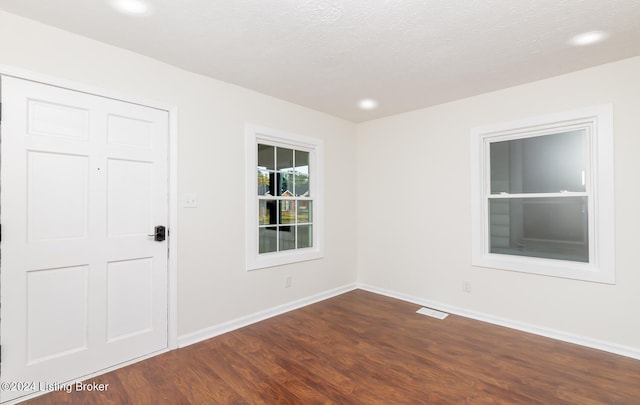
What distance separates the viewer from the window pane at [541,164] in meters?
2.94

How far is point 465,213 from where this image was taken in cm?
353

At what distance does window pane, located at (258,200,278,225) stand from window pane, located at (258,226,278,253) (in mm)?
85

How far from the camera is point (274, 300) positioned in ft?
11.5

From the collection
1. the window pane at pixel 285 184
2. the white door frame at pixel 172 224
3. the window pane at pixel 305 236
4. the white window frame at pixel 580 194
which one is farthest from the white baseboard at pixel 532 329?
the white door frame at pixel 172 224

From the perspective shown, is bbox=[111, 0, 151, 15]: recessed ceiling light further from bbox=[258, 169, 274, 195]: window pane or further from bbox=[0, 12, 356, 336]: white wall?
bbox=[258, 169, 274, 195]: window pane

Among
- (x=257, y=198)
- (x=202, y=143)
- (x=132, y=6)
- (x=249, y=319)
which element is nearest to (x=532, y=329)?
(x=249, y=319)

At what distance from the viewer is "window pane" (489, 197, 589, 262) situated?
2.96m

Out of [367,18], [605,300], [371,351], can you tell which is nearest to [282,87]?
[367,18]

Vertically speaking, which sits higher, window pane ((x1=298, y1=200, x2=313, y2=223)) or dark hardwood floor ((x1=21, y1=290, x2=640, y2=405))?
window pane ((x1=298, y1=200, x2=313, y2=223))

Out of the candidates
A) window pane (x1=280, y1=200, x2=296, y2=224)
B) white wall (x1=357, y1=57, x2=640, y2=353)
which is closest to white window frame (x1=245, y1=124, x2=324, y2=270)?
window pane (x1=280, y1=200, x2=296, y2=224)

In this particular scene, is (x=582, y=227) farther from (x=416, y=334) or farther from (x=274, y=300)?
(x=274, y=300)

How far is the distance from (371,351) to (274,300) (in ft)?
4.33

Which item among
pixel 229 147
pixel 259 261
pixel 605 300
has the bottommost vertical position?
pixel 605 300

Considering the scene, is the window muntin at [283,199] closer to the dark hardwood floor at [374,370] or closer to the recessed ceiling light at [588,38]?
the dark hardwood floor at [374,370]
